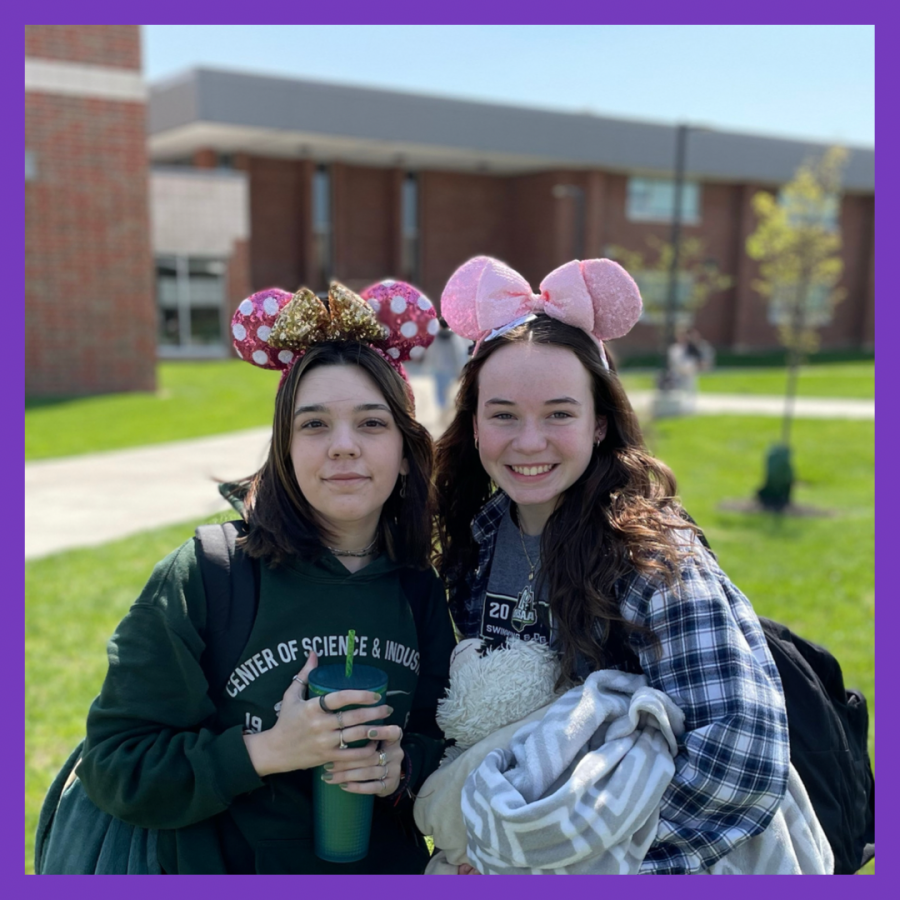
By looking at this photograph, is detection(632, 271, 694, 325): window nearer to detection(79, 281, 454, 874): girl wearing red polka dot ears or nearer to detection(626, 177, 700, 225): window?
detection(626, 177, 700, 225): window

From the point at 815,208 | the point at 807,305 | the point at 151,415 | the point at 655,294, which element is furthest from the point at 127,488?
the point at 655,294

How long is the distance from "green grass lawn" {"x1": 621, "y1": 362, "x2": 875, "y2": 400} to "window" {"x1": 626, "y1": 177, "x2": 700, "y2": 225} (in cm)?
803

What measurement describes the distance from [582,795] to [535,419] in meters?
0.79

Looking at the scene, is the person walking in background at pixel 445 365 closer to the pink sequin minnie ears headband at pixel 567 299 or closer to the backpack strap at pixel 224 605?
the pink sequin minnie ears headband at pixel 567 299

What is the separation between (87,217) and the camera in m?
16.5

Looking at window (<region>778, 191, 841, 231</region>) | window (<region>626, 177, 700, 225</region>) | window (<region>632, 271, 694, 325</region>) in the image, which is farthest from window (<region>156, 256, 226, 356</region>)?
window (<region>626, 177, 700, 225</region>)

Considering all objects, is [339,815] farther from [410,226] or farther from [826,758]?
[410,226]

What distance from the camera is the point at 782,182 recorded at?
118 feet

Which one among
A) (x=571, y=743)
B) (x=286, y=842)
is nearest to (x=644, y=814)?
(x=571, y=743)

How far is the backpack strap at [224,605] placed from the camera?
197 cm

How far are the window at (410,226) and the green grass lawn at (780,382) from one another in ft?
28.1

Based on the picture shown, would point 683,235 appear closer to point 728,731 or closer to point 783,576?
point 783,576

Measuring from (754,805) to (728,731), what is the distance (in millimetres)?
157

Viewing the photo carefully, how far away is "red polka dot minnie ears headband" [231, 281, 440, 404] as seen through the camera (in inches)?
84.5
